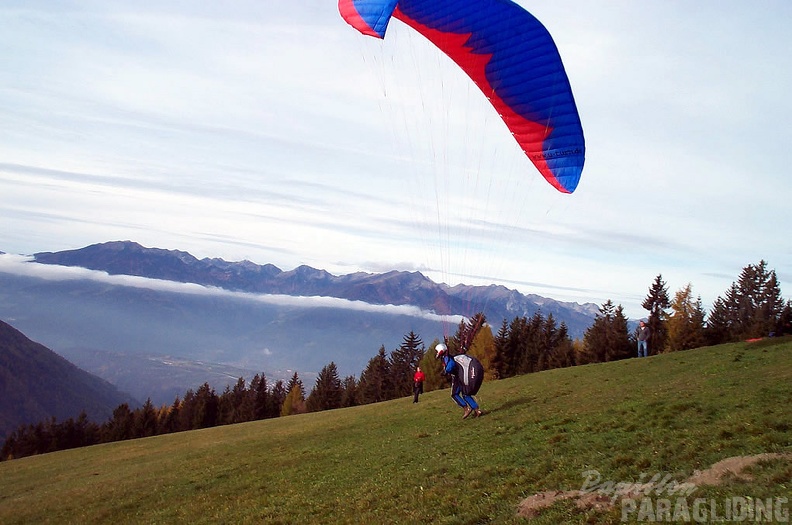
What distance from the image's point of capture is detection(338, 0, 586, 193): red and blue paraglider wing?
17.3m

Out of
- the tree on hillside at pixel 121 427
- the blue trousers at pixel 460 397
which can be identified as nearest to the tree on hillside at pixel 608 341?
the blue trousers at pixel 460 397

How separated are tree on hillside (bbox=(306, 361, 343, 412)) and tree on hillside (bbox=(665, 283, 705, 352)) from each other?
177 ft

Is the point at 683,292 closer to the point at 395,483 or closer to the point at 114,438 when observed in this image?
the point at 395,483

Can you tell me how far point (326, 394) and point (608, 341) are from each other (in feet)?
168

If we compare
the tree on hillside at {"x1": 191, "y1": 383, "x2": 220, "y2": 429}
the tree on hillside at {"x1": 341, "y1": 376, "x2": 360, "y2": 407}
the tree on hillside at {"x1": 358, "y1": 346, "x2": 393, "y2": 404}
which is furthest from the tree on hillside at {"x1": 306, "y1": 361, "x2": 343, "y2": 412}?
the tree on hillside at {"x1": 191, "y1": 383, "x2": 220, "y2": 429}

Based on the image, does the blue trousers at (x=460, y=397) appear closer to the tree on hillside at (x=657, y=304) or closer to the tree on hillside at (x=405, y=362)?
the tree on hillside at (x=657, y=304)

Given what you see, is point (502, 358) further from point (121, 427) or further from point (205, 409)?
point (121, 427)

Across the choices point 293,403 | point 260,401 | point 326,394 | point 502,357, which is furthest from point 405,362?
point 260,401

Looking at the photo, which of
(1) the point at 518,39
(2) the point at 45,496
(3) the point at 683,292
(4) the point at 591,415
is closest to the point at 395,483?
(4) the point at 591,415

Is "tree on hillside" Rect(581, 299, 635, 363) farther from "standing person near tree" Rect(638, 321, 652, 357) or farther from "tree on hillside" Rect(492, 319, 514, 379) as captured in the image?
"standing person near tree" Rect(638, 321, 652, 357)

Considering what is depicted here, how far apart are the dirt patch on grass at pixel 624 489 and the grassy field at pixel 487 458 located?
0.21m

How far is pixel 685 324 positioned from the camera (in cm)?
6425

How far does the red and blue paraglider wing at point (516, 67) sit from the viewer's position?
17.3 meters

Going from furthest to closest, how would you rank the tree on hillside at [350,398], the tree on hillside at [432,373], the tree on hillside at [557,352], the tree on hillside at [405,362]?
the tree on hillside at [350,398] → the tree on hillside at [405,362] → the tree on hillside at [432,373] → the tree on hillside at [557,352]
